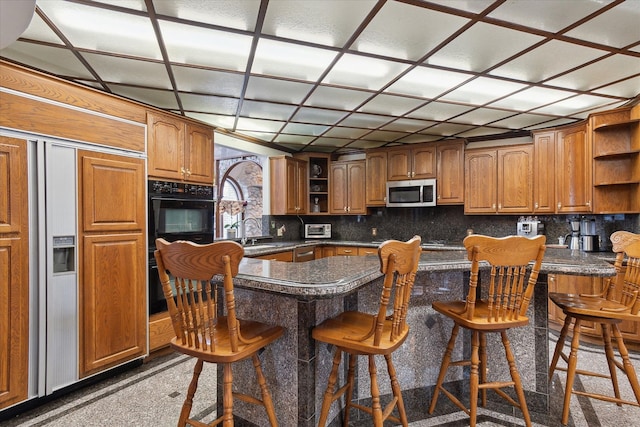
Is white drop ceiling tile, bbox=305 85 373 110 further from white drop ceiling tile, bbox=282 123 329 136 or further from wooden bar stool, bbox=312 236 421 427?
wooden bar stool, bbox=312 236 421 427

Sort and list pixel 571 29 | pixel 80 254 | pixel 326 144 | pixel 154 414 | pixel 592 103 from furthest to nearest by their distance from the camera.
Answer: pixel 326 144 → pixel 592 103 → pixel 80 254 → pixel 154 414 → pixel 571 29

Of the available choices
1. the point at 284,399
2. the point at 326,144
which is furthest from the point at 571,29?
the point at 326,144

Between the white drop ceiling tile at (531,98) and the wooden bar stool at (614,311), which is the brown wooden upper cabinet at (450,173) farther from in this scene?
the wooden bar stool at (614,311)

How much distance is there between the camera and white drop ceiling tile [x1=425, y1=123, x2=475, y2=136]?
3.92m

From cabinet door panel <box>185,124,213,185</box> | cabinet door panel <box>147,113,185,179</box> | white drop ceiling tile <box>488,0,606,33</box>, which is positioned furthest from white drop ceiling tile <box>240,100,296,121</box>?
white drop ceiling tile <box>488,0,606,33</box>

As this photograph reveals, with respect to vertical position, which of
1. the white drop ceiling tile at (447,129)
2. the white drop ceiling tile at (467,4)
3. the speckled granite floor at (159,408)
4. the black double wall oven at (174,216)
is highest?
the white drop ceiling tile at (467,4)

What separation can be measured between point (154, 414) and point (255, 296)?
1208 mm

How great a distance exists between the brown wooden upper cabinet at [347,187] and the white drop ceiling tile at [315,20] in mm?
3189

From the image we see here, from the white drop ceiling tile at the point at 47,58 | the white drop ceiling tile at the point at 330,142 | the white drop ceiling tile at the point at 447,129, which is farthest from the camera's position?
the white drop ceiling tile at the point at 330,142

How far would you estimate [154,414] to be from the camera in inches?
80.7

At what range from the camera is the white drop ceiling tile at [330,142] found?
184 inches

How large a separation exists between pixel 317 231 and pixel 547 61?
12.9ft

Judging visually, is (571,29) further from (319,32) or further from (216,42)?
(216,42)

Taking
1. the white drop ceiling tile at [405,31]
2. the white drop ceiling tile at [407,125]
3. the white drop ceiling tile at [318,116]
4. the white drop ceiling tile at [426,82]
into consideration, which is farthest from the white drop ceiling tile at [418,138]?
the white drop ceiling tile at [405,31]
